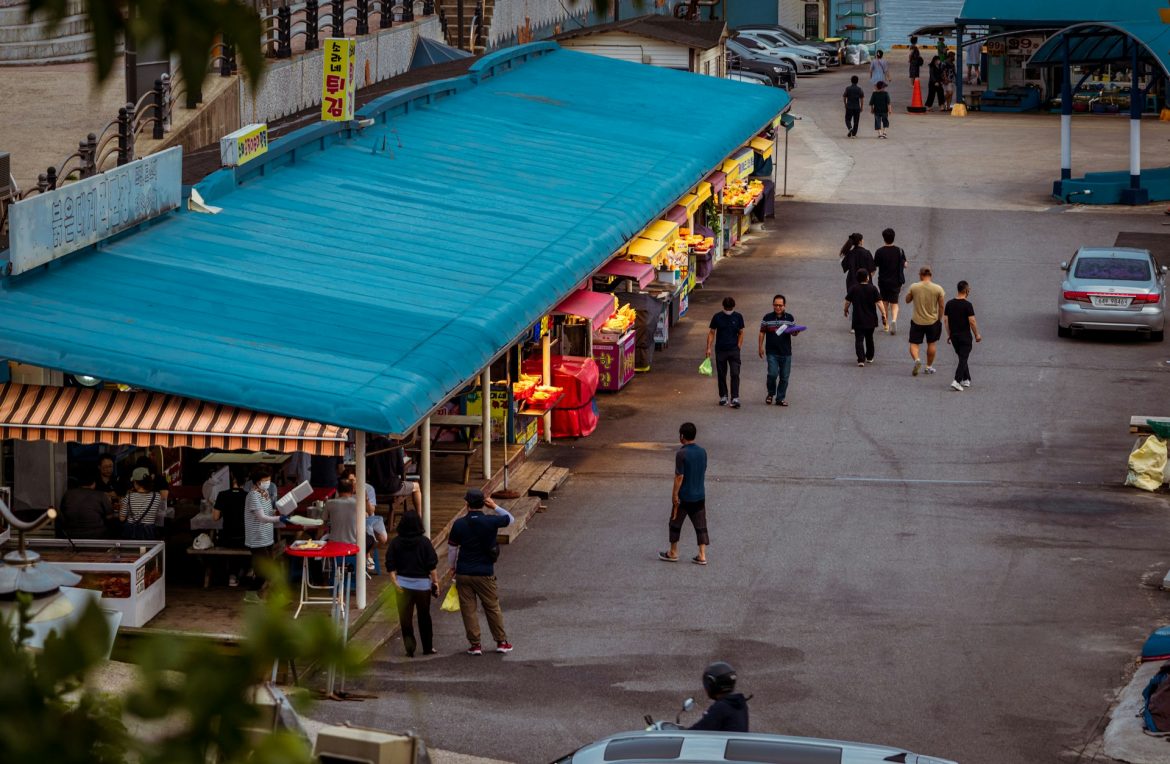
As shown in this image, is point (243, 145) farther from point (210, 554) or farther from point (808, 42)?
point (808, 42)

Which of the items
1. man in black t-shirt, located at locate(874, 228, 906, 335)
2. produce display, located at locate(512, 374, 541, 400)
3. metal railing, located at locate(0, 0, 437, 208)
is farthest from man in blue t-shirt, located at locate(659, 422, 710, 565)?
man in black t-shirt, located at locate(874, 228, 906, 335)

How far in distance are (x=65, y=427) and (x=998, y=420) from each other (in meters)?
13.1

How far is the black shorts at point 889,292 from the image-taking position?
97.9 feet

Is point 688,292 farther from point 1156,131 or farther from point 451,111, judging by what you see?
point 1156,131

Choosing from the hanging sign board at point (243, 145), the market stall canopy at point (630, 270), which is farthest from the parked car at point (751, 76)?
the hanging sign board at point (243, 145)

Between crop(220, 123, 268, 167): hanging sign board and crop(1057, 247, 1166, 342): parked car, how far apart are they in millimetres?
13339

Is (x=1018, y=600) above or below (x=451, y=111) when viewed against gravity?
below

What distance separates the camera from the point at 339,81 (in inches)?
971

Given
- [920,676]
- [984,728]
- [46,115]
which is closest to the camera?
[984,728]

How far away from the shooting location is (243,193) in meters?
22.0

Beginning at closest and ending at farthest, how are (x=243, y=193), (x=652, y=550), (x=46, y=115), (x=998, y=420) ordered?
A: 1. (x=652, y=550)
2. (x=243, y=193)
3. (x=998, y=420)
4. (x=46, y=115)

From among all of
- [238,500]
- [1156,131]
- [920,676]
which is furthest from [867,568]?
[1156,131]

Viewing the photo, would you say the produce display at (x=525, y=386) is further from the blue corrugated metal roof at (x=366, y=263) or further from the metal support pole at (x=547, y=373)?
the blue corrugated metal roof at (x=366, y=263)

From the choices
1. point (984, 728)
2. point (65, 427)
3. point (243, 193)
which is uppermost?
point (243, 193)
